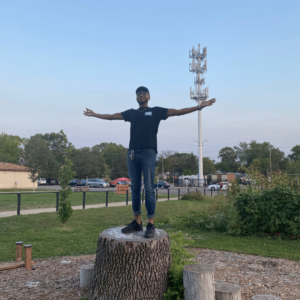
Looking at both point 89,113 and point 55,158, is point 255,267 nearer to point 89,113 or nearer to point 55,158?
point 89,113

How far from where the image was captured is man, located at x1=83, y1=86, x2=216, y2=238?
373 centimetres

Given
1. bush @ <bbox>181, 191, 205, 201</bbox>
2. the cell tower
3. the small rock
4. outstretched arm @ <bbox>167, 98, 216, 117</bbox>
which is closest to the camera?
outstretched arm @ <bbox>167, 98, 216, 117</bbox>

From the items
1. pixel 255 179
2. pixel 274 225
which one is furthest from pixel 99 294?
pixel 255 179

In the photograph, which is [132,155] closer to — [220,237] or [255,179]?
[220,237]

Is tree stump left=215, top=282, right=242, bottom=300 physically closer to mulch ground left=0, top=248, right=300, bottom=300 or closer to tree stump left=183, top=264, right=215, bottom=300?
tree stump left=183, top=264, right=215, bottom=300

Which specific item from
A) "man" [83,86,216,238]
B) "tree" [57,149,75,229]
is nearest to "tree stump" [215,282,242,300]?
"man" [83,86,216,238]

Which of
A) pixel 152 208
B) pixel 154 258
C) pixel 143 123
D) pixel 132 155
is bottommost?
pixel 154 258

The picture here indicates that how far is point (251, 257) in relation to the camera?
5.51 m

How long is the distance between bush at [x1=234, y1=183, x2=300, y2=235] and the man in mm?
4300

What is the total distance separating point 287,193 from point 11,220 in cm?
847

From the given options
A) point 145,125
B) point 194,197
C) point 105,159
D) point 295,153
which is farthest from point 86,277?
point 295,153

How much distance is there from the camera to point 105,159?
240 ft

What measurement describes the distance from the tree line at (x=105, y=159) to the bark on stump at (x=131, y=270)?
1841 inches

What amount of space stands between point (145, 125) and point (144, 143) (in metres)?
0.25
